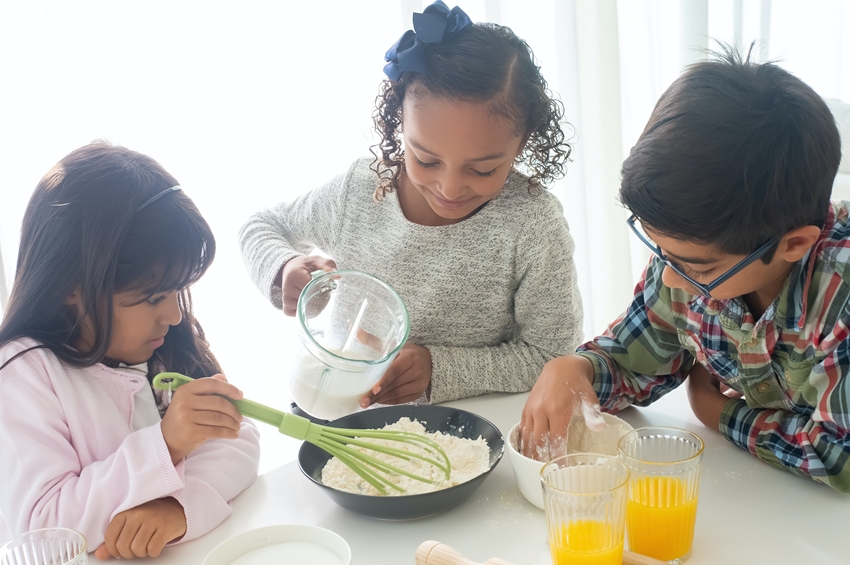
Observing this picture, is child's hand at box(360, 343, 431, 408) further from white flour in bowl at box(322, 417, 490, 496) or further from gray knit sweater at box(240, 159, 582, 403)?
white flour in bowl at box(322, 417, 490, 496)

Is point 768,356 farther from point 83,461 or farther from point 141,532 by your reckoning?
point 83,461

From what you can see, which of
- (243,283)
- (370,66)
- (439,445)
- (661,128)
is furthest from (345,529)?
(370,66)

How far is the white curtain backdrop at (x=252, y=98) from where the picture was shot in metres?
1.89

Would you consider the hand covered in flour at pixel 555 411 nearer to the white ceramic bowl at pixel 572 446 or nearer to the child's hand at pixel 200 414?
the white ceramic bowl at pixel 572 446

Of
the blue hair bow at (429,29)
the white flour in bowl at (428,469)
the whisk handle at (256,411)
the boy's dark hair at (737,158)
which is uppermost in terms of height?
the blue hair bow at (429,29)

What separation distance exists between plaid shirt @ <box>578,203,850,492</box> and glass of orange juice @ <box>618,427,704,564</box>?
0.75 ft

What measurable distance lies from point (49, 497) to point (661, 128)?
948 millimetres

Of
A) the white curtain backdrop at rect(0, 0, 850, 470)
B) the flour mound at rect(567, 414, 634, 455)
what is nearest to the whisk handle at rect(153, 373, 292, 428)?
the flour mound at rect(567, 414, 634, 455)

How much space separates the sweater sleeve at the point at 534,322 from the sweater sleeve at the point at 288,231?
0.38 meters

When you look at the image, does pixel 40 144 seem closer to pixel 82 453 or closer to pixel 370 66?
pixel 370 66

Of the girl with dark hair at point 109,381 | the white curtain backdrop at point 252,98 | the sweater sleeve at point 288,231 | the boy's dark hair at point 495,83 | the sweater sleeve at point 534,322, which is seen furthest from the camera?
the white curtain backdrop at point 252,98

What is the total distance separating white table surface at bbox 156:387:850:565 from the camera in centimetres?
89

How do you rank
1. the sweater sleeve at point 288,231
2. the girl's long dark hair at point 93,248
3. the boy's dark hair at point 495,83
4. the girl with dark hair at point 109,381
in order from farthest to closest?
the sweater sleeve at point 288,231 < the boy's dark hair at point 495,83 < the girl's long dark hair at point 93,248 < the girl with dark hair at point 109,381

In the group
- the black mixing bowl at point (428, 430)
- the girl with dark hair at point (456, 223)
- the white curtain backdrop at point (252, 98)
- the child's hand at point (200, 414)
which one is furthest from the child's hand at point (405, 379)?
the white curtain backdrop at point (252, 98)
